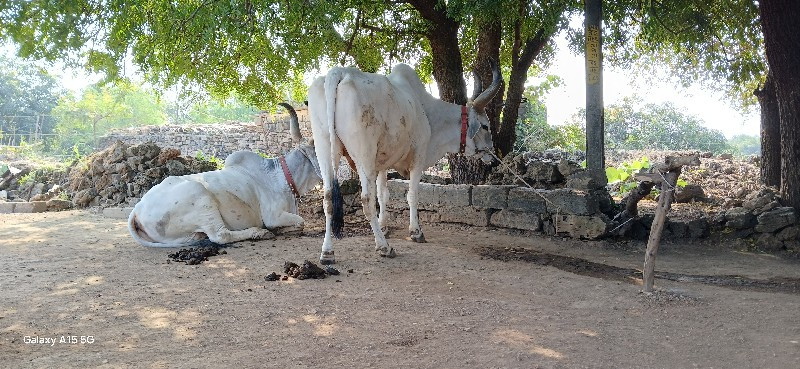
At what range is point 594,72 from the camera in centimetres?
653

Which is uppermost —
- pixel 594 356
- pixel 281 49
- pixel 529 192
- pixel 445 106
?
pixel 281 49

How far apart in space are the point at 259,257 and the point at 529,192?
3.30 m

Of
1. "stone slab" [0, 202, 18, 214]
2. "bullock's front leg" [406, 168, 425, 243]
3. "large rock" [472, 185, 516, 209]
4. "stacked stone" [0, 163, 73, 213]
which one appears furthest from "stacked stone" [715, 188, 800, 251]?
"stone slab" [0, 202, 18, 214]

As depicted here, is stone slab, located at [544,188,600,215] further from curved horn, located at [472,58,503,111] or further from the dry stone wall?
the dry stone wall

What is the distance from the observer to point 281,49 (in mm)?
8664

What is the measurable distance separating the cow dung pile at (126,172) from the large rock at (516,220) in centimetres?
555

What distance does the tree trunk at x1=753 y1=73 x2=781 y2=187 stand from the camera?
27.3ft

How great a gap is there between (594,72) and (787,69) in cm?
204

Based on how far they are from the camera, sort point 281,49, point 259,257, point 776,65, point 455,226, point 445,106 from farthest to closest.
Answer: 1. point 281,49
2. point 455,226
3. point 445,106
4. point 776,65
5. point 259,257

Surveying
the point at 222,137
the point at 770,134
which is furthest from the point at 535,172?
the point at 222,137

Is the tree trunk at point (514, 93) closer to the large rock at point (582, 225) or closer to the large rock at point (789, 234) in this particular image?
Result: the large rock at point (582, 225)

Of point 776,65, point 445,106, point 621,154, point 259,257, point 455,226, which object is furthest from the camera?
point 621,154

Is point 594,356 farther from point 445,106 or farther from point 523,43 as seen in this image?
point 523,43

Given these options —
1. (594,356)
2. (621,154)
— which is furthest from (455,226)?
(621,154)
